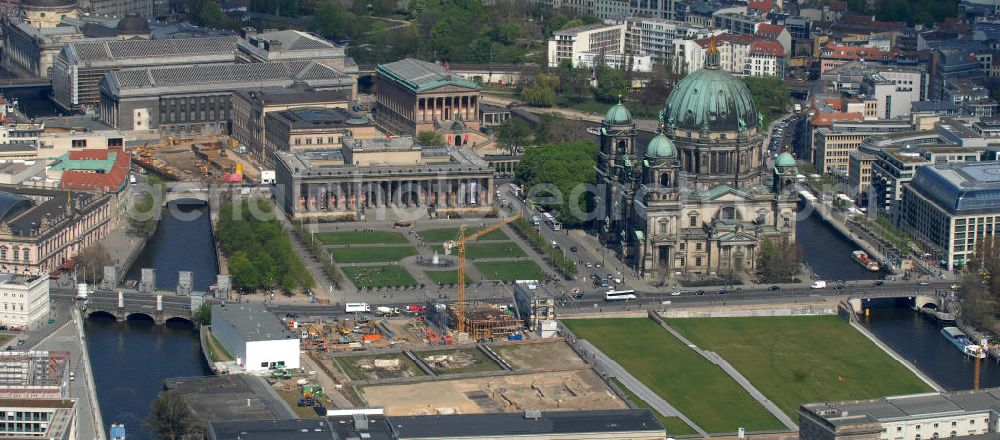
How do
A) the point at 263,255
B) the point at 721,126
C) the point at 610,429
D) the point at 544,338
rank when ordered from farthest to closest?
the point at 721,126
the point at 263,255
the point at 544,338
the point at 610,429

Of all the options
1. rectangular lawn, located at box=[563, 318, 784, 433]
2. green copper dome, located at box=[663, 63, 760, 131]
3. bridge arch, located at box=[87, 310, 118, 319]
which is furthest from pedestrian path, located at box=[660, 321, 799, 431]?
bridge arch, located at box=[87, 310, 118, 319]

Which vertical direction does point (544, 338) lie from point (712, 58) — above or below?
below

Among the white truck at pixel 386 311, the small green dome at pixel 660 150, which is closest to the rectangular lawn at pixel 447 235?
the small green dome at pixel 660 150

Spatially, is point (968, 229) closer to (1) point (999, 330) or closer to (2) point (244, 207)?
(1) point (999, 330)

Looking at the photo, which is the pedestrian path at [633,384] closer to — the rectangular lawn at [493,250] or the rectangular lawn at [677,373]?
the rectangular lawn at [677,373]

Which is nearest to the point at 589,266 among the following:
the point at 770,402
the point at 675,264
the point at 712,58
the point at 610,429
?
the point at 675,264

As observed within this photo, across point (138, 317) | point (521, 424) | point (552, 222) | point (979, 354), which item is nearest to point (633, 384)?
point (521, 424)

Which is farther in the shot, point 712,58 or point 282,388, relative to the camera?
point 712,58
